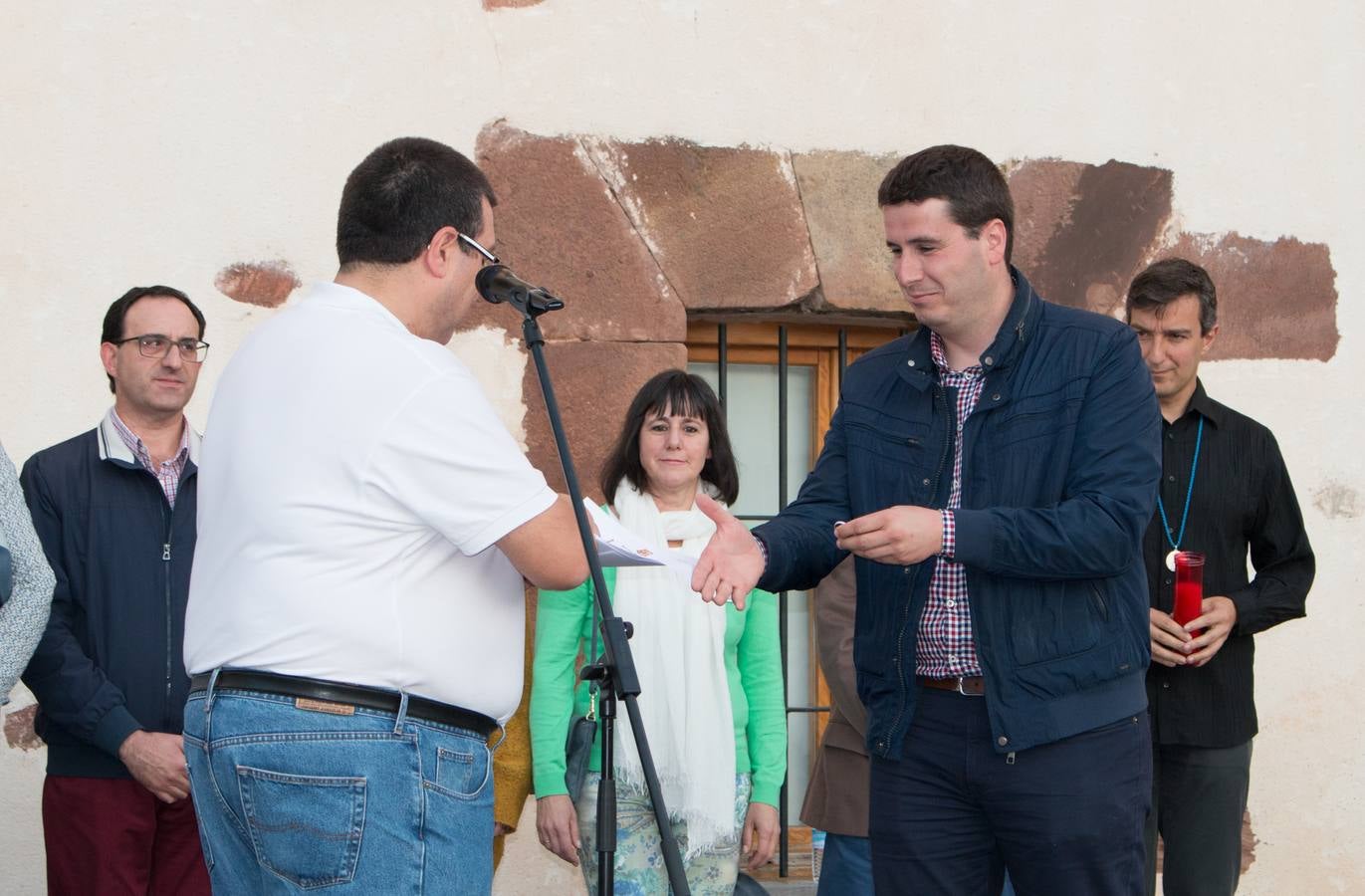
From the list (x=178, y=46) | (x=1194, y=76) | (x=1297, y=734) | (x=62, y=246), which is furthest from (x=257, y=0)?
(x=1297, y=734)

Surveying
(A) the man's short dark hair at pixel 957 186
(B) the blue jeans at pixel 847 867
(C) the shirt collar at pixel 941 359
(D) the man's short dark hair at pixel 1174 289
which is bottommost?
(B) the blue jeans at pixel 847 867

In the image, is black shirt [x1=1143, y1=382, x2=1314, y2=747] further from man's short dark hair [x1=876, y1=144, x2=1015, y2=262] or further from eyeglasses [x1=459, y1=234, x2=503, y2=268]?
eyeglasses [x1=459, y1=234, x2=503, y2=268]

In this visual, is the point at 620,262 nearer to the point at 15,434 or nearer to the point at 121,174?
the point at 121,174

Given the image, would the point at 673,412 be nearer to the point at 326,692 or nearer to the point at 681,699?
the point at 681,699

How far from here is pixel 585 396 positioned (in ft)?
14.1

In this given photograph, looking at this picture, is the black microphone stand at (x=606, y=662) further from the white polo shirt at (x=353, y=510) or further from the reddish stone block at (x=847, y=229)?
the reddish stone block at (x=847, y=229)

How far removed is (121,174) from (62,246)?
25 cm

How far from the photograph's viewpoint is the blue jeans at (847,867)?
11.2ft

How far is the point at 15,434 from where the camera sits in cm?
391

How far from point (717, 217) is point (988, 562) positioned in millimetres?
2211

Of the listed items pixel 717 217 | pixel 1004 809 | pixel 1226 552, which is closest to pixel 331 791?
pixel 1004 809

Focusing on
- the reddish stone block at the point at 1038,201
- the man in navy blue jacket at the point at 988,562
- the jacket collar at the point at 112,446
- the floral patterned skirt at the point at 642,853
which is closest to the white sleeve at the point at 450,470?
the man in navy blue jacket at the point at 988,562

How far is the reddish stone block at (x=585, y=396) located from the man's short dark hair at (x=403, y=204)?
1953mm

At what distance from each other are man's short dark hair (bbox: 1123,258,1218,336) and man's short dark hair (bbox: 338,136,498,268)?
1848 mm
